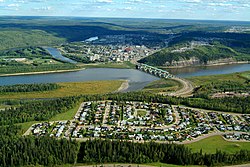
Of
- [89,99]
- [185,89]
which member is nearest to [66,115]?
[89,99]

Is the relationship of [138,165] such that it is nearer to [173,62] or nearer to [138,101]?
[138,101]

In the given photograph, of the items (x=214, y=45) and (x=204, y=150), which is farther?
(x=214, y=45)

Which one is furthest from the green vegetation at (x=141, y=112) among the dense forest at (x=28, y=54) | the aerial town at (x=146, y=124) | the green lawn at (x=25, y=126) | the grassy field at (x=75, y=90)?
the dense forest at (x=28, y=54)

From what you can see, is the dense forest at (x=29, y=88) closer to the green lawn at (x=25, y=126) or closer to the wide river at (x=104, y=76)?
the wide river at (x=104, y=76)

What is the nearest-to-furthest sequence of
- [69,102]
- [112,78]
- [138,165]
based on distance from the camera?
[138,165] → [69,102] → [112,78]

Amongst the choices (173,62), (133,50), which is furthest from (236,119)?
(133,50)

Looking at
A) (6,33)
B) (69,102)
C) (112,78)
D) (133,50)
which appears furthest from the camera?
(6,33)

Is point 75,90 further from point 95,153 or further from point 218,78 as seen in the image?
point 218,78
